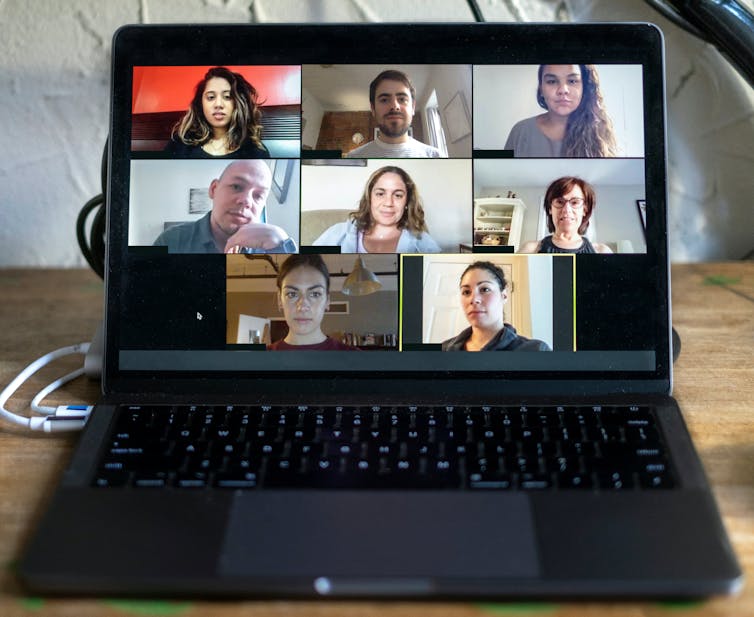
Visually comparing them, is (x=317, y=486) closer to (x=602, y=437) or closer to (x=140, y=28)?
(x=602, y=437)

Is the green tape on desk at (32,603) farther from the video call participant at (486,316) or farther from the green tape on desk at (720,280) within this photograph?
the green tape on desk at (720,280)

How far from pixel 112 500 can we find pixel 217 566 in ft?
0.29

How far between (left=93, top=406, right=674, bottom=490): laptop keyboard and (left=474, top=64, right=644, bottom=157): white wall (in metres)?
0.19

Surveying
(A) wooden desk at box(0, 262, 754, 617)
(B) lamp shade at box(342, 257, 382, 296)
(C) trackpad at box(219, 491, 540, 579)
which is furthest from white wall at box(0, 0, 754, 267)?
(C) trackpad at box(219, 491, 540, 579)

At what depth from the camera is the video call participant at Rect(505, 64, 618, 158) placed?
59 centimetres

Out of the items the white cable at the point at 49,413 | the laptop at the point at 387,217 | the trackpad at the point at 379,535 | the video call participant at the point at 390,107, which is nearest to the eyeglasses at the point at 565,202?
the laptop at the point at 387,217

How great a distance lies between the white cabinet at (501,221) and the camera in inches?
22.9

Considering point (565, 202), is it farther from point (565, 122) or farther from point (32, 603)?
point (32, 603)

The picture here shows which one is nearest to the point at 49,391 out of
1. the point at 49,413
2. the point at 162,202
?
the point at 49,413

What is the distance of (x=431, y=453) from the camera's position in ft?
1.62

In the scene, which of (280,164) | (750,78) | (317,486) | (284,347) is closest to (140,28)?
(280,164)

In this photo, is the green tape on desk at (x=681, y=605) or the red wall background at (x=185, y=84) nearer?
the green tape on desk at (x=681, y=605)

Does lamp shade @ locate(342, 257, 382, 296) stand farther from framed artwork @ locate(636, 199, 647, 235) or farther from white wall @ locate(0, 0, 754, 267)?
white wall @ locate(0, 0, 754, 267)

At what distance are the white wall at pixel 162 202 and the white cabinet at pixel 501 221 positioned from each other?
13cm
